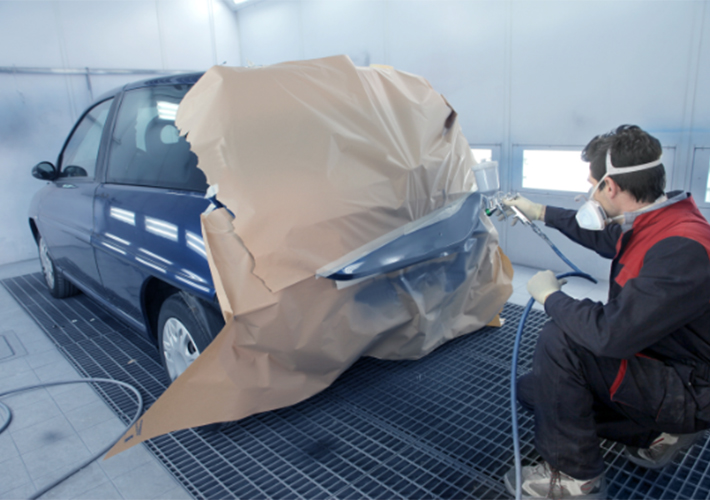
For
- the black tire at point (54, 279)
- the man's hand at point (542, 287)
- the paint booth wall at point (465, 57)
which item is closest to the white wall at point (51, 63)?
the paint booth wall at point (465, 57)

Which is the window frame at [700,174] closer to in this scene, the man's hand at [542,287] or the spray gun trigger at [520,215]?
the spray gun trigger at [520,215]

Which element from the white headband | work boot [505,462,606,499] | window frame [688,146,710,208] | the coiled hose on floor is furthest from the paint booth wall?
work boot [505,462,606,499]

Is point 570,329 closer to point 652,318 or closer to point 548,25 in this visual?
point 652,318

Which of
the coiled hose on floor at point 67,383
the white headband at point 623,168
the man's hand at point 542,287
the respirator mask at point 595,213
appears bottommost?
the coiled hose on floor at point 67,383

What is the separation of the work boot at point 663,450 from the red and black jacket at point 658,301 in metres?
0.39

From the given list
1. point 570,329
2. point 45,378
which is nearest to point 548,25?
point 570,329

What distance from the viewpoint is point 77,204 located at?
293cm

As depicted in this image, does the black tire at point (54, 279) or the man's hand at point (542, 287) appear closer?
the man's hand at point (542, 287)

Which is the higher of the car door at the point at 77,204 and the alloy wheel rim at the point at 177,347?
the car door at the point at 77,204

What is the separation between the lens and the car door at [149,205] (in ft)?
6.42

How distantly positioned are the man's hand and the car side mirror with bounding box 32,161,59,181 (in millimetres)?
3268

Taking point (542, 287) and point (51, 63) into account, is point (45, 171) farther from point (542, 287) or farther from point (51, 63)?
point (542, 287)

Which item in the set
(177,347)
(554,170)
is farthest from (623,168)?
(554,170)

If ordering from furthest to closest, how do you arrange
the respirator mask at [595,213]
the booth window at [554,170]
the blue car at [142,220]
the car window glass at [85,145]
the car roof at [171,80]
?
the booth window at [554,170], the car window glass at [85,145], the car roof at [171,80], the blue car at [142,220], the respirator mask at [595,213]
